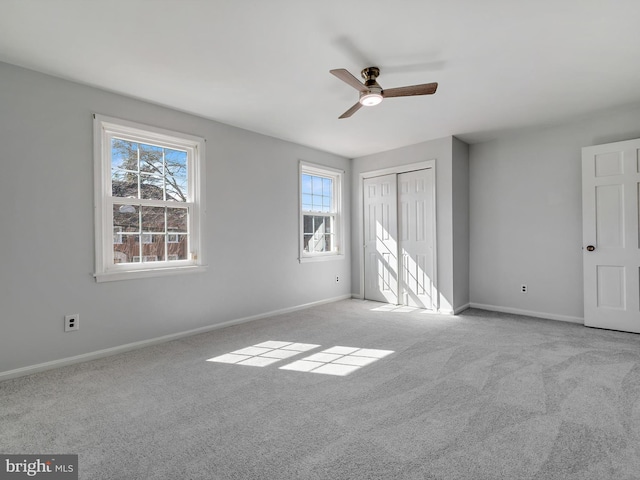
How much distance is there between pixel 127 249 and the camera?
3338 millimetres

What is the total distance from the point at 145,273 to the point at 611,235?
511cm

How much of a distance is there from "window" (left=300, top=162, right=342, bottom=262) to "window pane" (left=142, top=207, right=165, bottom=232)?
203 cm

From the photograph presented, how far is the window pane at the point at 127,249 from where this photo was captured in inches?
129

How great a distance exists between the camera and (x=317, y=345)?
11.1 feet

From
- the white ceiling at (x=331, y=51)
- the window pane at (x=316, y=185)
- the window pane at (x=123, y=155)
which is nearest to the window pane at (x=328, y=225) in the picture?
the window pane at (x=316, y=185)

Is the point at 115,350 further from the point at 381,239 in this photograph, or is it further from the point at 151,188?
the point at 381,239

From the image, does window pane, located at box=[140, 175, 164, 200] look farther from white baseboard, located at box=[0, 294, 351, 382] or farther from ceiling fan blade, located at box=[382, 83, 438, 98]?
ceiling fan blade, located at box=[382, 83, 438, 98]

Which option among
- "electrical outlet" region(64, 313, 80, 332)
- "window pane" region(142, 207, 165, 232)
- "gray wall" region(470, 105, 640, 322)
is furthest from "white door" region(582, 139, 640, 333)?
"electrical outlet" region(64, 313, 80, 332)

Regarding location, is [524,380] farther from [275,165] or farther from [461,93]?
[275,165]

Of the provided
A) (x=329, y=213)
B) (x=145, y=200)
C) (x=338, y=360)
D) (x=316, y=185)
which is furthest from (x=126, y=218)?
(x=329, y=213)

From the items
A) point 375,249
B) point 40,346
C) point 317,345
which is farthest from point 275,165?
point 40,346

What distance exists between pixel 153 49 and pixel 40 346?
8.43ft

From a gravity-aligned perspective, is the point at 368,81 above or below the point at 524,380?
above

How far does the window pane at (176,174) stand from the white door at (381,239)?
3.00m
